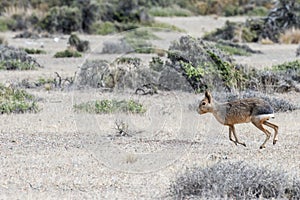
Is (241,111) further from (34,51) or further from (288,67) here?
(34,51)

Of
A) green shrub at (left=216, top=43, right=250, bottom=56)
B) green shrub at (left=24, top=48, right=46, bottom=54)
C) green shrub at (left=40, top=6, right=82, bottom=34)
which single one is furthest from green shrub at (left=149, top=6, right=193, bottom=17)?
green shrub at (left=24, top=48, right=46, bottom=54)

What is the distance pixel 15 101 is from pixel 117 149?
5323mm

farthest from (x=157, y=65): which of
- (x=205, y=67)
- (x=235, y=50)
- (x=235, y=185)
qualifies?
(x=235, y=185)

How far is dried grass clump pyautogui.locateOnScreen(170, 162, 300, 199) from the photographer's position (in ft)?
31.8

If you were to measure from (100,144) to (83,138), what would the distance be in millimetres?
589

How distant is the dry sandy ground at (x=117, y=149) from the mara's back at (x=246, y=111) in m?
0.46

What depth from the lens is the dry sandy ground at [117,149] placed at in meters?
10.6

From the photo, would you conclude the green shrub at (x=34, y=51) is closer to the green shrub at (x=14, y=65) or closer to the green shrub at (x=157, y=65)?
the green shrub at (x=14, y=65)

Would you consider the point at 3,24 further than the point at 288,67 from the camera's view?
Yes

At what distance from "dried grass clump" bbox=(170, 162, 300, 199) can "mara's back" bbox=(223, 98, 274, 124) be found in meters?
2.79

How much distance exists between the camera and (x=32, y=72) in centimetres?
2478

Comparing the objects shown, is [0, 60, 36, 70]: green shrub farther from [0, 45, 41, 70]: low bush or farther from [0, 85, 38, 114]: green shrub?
[0, 85, 38, 114]: green shrub

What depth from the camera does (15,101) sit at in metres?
17.8

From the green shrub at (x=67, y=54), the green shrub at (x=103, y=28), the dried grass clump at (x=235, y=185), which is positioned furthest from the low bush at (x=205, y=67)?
the green shrub at (x=103, y=28)
